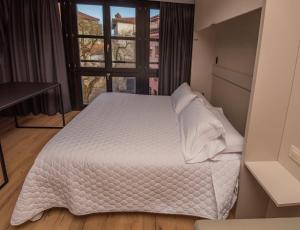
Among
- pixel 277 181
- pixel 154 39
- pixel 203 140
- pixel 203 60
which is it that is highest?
pixel 154 39

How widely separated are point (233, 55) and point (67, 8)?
2.90m

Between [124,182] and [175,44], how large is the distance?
2935mm

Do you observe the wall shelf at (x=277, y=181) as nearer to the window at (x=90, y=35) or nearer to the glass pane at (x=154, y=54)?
the glass pane at (x=154, y=54)

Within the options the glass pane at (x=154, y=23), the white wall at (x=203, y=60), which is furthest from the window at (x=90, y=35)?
the white wall at (x=203, y=60)

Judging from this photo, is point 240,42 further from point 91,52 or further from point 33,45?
point 33,45

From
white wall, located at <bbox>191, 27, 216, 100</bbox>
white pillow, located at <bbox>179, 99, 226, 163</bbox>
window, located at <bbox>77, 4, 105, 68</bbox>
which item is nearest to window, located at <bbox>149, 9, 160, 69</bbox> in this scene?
white wall, located at <bbox>191, 27, 216, 100</bbox>

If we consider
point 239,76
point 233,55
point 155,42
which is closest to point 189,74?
point 155,42

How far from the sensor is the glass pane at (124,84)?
419 cm

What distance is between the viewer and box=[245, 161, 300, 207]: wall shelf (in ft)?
3.85

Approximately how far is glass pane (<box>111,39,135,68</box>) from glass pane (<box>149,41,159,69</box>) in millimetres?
335

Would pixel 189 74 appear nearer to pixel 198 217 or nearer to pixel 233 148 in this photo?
pixel 233 148

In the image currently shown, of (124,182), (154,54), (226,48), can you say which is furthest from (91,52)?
(124,182)

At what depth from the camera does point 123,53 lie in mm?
4035

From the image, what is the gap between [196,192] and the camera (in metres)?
1.61
